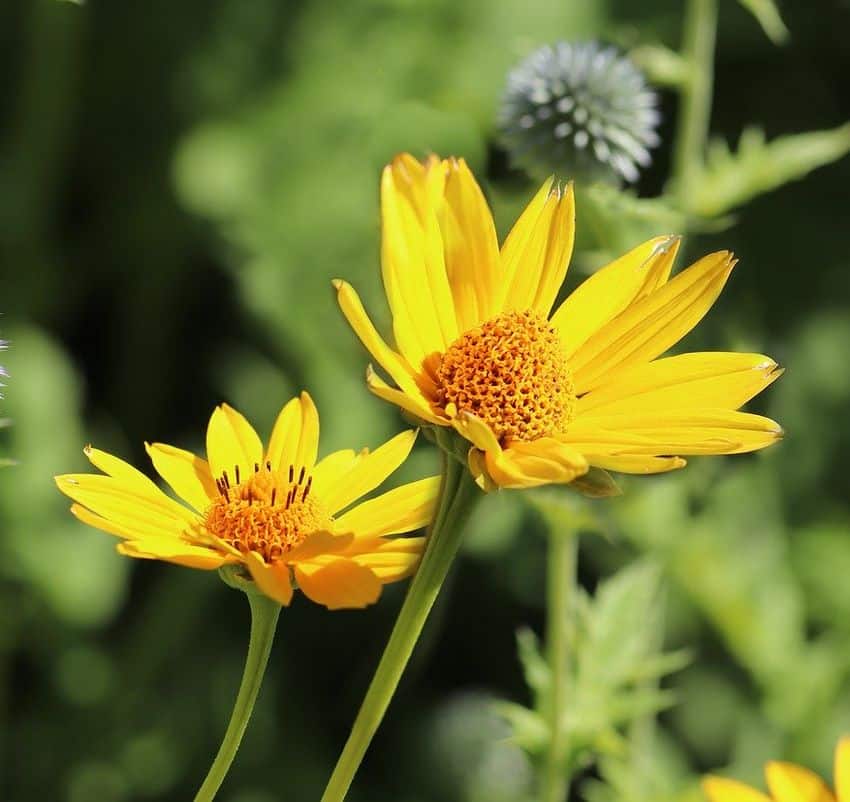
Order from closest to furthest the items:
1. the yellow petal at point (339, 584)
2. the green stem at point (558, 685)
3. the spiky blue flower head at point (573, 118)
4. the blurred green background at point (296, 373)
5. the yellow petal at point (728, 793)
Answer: the yellow petal at point (339, 584) → the yellow petal at point (728, 793) → the green stem at point (558, 685) → the spiky blue flower head at point (573, 118) → the blurred green background at point (296, 373)

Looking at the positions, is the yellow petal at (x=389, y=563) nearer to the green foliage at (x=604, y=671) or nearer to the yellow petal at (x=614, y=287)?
the yellow petal at (x=614, y=287)

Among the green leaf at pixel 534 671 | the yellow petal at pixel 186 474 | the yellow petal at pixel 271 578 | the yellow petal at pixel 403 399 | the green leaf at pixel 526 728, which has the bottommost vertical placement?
the green leaf at pixel 526 728

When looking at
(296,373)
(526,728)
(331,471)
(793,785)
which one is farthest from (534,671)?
(296,373)

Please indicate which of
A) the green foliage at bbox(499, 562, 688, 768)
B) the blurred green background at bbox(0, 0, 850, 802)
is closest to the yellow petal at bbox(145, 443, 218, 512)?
the green foliage at bbox(499, 562, 688, 768)

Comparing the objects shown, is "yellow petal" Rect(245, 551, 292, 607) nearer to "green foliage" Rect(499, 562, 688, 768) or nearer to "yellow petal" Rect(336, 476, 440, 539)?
"yellow petal" Rect(336, 476, 440, 539)

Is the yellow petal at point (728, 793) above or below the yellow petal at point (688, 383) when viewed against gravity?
below

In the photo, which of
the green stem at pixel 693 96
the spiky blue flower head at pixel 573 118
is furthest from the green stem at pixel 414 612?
the green stem at pixel 693 96

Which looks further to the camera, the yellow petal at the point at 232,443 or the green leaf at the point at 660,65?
the green leaf at the point at 660,65
